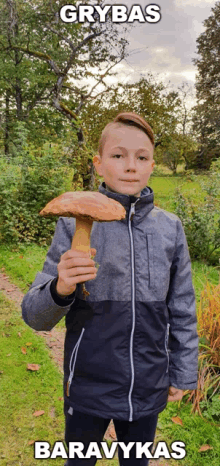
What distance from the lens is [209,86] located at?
23.5 m

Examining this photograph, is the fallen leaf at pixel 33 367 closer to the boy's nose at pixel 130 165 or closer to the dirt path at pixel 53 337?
the dirt path at pixel 53 337

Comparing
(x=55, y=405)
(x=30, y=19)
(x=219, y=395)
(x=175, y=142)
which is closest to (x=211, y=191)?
(x=219, y=395)

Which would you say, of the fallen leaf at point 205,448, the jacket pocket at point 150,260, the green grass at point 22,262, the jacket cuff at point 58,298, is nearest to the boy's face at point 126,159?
the jacket pocket at point 150,260

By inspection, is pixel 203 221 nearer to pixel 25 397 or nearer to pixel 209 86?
pixel 25 397

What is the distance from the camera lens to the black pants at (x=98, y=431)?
1.52 metres

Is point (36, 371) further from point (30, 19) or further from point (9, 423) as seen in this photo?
point (30, 19)

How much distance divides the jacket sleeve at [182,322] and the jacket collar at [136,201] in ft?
0.80

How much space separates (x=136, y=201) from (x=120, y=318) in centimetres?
56

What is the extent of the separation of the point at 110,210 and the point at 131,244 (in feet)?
1.53

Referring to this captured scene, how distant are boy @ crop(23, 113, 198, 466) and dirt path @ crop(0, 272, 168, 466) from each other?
1.39 m

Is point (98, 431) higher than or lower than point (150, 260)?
lower

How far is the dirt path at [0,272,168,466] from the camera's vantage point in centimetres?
284

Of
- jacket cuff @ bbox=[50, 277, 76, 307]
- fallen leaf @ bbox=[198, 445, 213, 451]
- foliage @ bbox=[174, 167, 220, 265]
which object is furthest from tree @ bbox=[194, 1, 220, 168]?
jacket cuff @ bbox=[50, 277, 76, 307]

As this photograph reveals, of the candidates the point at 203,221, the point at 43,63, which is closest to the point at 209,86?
the point at 43,63
